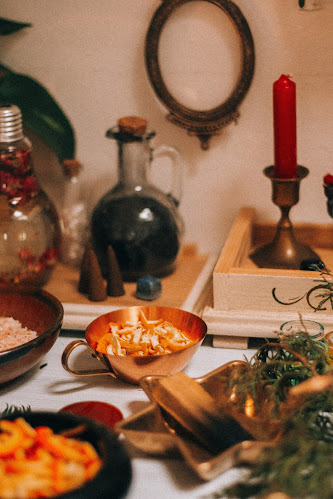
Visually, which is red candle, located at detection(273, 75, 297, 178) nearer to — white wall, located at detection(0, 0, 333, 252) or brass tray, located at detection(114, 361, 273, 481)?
white wall, located at detection(0, 0, 333, 252)

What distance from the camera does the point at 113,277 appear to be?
2.94ft

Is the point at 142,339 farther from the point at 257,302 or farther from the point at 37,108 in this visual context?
the point at 37,108

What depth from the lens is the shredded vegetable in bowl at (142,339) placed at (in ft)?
2.31

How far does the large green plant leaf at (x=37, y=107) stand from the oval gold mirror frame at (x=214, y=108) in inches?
7.3

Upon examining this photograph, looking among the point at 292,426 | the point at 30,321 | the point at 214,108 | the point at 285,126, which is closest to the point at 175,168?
the point at 214,108

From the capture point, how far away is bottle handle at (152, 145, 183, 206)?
0.96m

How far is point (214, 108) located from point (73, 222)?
12.3 inches

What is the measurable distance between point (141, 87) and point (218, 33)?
161 mm

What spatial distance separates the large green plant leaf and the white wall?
0.02 metres

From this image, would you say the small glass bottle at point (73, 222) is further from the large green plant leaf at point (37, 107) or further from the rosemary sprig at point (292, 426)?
the rosemary sprig at point (292, 426)

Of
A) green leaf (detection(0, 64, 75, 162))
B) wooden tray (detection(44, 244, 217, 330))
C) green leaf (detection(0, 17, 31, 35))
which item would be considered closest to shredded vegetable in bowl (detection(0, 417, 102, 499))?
wooden tray (detection(44, 244, 217, 330))

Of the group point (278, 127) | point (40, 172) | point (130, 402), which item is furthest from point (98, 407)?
point (40, 172)

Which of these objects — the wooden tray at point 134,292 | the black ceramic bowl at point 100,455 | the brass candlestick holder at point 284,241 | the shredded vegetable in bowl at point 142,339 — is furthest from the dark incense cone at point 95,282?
the black ceramic bowl at point 100,455

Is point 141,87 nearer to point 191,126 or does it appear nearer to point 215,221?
point 191,126
